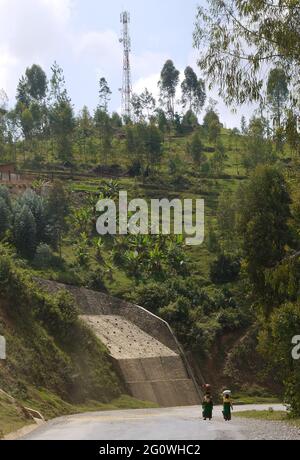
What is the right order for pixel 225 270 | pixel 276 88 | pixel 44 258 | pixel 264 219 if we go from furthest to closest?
1. pixel 225 270
2. pixel 44 258
3. pixel 264 219
4. pixel 276 88

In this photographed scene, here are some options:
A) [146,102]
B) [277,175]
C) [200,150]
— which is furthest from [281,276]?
[146,102]

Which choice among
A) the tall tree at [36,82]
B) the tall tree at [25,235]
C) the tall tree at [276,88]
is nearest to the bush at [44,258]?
the tall tree at [25,235]

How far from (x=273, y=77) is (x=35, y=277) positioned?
36430 millimetres

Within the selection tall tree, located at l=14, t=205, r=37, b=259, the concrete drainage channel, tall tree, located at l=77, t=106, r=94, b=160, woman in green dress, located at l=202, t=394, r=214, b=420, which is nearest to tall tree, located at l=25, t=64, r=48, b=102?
tall tree, located at l=77, t=106, r=94, b=160

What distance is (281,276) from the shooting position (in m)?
20.1

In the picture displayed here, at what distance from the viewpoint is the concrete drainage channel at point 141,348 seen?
46312mm

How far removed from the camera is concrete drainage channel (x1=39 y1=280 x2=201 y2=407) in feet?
152

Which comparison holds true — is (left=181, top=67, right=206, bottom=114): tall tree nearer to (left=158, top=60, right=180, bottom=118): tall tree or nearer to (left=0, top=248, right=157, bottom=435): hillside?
(left=158, top=60, right=180, bottom=118): tall tree

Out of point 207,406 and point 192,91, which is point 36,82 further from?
point 207,406

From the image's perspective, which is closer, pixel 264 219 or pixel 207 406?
pixel 207 406

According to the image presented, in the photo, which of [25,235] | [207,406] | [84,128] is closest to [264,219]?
[207,406]

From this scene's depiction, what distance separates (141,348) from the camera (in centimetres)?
5091

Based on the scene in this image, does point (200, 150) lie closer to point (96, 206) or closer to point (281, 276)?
point (96, 206)

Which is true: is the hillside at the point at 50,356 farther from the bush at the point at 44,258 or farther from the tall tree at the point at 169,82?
the tall tree at the point at 169,82
